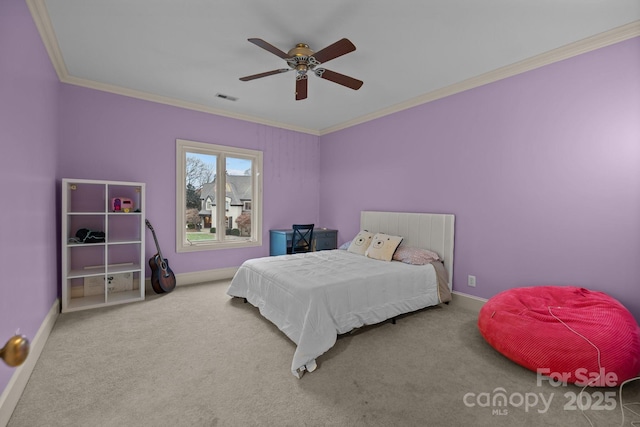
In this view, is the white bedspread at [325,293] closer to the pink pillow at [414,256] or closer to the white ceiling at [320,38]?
the pink pillow at [414,256]

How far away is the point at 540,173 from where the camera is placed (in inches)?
110

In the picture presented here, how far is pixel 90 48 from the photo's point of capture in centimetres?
269

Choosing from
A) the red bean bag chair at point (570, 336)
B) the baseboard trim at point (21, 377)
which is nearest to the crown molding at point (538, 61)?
the red bean bag chair at point (570, 336)

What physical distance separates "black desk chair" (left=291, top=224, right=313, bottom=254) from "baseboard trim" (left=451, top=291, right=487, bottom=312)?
90.8 inches

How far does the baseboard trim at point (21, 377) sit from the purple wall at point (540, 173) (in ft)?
12.6

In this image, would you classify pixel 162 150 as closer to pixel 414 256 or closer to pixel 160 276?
pixel 160 276

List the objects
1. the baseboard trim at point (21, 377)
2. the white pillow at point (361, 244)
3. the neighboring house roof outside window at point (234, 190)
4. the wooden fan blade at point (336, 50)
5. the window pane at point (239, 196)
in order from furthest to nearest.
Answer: the window pane at point (239, 196)
the neighboring house roof outside window at point (234, 190)
the white pillow at point (361, 244)
the wooden fan blade at point (336, 50)
the baseboard trim at point (21, 377)

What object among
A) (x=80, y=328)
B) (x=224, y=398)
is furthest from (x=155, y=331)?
Result: (x=224, y=398)

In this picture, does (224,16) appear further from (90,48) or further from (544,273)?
(544,273)

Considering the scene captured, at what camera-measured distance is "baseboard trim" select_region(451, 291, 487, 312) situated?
323 cm

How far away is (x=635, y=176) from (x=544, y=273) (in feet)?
3.57

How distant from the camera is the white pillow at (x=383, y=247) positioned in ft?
11.7

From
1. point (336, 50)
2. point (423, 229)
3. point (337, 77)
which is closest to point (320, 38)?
point (337, 77)

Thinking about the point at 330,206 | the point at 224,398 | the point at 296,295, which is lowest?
the point at 224,398
